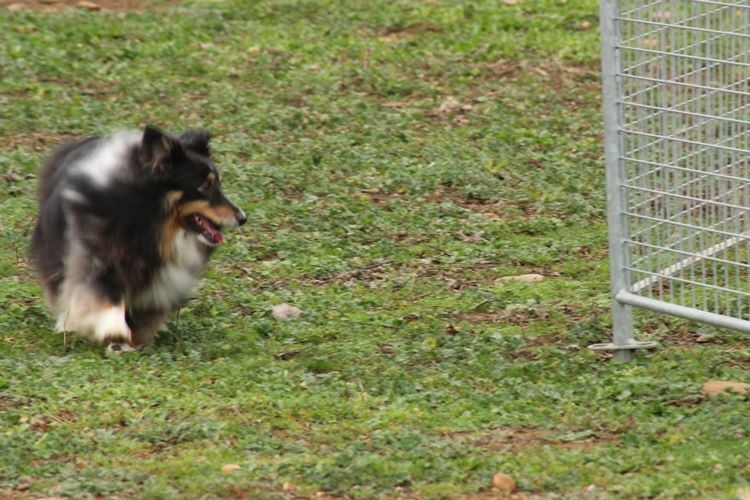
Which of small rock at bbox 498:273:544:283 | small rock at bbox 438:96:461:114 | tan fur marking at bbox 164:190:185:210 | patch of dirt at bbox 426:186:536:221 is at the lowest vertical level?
patch of dirt at bbox 426:186:536:221

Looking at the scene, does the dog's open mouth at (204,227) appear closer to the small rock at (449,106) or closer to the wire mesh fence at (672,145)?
the wire mesh fence at (672,145)

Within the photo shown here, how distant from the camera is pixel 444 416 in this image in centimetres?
575

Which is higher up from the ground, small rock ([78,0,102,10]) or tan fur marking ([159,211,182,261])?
tan fur marking ([159,211,182,261])

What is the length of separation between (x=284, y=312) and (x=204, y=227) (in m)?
0.78

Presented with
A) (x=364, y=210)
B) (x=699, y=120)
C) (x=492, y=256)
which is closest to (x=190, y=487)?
(x=699, y=120)

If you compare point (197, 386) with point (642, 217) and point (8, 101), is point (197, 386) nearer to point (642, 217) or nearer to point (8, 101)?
point (642, 217)

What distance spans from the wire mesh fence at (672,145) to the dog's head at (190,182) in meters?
1.70

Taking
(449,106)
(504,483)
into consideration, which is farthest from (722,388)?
(449,106)

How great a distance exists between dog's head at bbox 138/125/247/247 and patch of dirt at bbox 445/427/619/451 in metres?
1.65

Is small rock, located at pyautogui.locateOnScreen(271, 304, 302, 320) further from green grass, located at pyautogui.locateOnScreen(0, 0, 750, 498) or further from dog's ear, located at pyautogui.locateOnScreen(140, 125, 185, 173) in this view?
dog's ear, located at pyautogui.locateOnScreen(140, 125, 185, 173)

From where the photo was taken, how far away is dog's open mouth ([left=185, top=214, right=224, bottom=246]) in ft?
21.8

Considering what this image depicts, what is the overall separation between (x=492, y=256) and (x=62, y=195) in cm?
263

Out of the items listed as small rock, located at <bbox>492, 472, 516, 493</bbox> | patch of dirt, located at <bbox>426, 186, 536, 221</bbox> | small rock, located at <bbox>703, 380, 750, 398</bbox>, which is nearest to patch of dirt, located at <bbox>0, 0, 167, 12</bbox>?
patch of dirt, located at <bbox>426, 186, 536, 221</bbox>

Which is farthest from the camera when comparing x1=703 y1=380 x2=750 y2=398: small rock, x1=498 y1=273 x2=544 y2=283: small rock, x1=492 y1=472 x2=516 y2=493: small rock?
x1=498 y1=273 x2=544 y2=283: small rock
